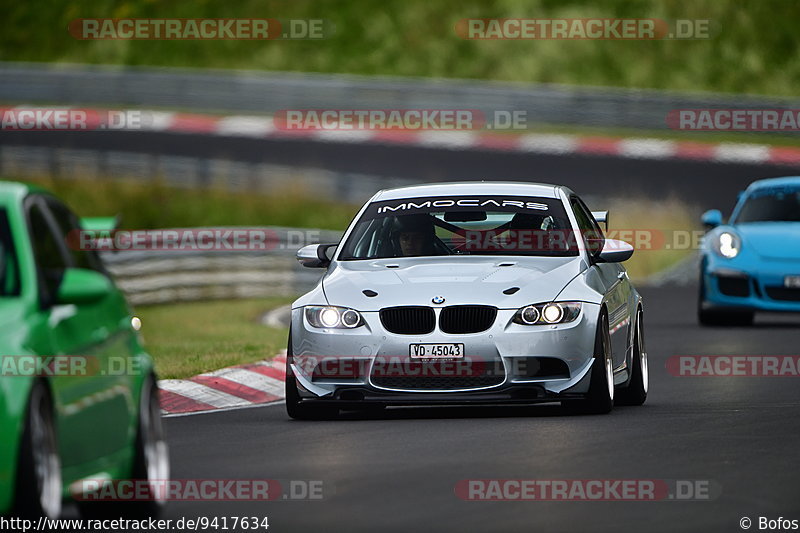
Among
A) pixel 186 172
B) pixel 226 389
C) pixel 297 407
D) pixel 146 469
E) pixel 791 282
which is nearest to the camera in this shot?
pixel 146 469

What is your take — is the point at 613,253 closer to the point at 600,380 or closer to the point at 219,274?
the point at 600,380

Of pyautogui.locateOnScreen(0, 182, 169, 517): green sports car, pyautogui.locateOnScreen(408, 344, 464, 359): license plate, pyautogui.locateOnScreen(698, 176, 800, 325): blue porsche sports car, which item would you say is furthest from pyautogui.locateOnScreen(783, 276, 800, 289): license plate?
pyautogui.locateOnScreen(0, 182, 169, 517): green sports car

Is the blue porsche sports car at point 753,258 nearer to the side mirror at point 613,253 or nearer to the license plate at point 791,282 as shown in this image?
the license plate at point 791,282

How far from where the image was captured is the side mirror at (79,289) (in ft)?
24.5

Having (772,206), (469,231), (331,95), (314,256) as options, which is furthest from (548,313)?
(331,95)

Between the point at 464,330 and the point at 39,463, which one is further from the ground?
the point at 39,463

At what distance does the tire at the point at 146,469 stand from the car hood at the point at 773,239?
12.2m

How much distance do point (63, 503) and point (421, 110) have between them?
27.0m

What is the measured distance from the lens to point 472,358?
472 inches

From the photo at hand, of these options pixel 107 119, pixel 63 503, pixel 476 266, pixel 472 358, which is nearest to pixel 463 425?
pixel 472 358

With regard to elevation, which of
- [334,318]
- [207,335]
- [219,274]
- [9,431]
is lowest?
[219,274]

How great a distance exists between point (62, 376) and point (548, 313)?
203 inches

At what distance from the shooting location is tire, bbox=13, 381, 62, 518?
6.93m

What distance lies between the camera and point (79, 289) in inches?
294
